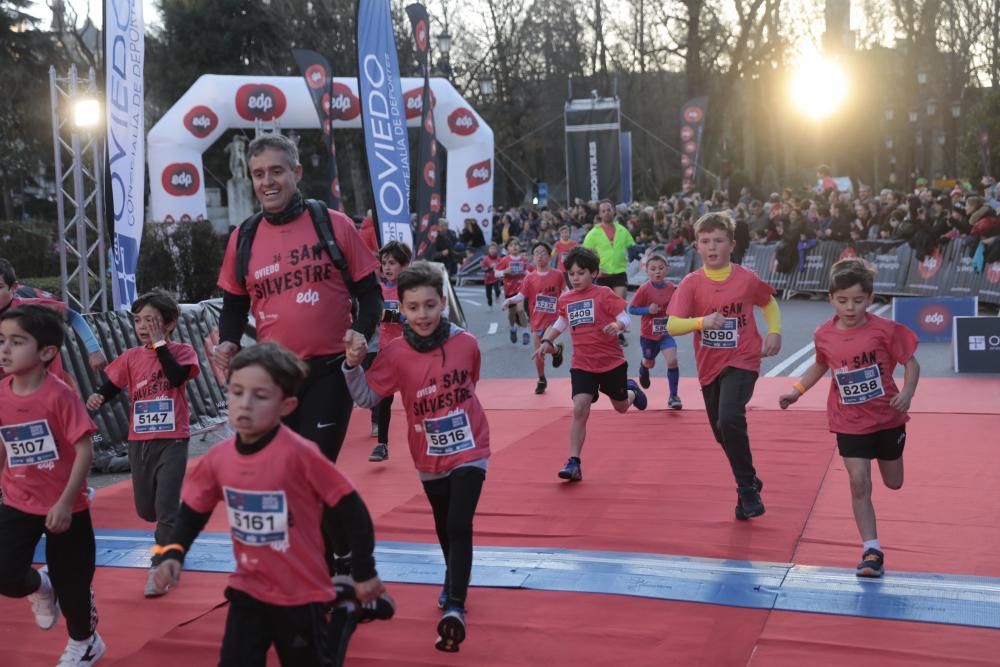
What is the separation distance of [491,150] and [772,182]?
24.1 m

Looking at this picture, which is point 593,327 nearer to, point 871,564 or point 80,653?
point 871,564

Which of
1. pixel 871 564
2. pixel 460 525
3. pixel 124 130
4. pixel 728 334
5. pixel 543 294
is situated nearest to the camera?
pixel 460 525

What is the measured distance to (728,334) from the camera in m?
6.73

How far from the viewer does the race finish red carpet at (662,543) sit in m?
4.72

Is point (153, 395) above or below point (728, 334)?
below

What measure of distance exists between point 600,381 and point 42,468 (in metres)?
4.53

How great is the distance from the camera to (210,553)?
6.51 m

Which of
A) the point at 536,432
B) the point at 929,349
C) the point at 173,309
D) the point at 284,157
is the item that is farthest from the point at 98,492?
the point at 929,349

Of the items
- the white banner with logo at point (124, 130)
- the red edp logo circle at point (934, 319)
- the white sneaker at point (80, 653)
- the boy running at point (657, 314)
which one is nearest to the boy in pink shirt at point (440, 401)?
the white sneaker at point (80, 653)

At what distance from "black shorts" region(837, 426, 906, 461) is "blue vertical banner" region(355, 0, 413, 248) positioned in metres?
8.43

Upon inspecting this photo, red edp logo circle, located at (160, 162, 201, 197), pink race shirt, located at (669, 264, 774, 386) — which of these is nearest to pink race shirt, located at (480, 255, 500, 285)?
red edp logo circle, located at (160, 162, 201, 197)

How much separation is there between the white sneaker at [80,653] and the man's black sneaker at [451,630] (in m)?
1.46

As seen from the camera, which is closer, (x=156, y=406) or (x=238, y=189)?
(x=156, y=406)

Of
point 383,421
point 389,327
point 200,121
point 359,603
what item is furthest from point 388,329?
point 200,121
